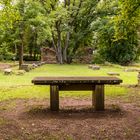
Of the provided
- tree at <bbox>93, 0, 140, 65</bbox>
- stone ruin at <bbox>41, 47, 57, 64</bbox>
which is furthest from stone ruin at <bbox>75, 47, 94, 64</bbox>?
stone ruin at <bbox>41, 47, 57, 64</bbox>

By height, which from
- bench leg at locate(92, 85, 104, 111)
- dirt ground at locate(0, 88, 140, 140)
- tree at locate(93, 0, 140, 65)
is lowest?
dirt ground at locate(0, 88, 140, 140)

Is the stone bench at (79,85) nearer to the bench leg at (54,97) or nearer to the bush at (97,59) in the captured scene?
the bench leg at (54,97)

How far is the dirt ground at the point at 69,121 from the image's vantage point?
20.4 ft

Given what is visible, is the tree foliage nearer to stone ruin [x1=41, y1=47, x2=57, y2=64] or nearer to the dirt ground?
stone ruin [x1=41, y1=47, x2=57, y2=64]

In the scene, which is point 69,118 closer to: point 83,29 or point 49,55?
point 83,29

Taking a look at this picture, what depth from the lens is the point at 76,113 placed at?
8.14 metres

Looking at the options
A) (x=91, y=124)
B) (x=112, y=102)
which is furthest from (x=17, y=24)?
(x=91, y=124)

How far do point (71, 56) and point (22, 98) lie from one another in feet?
89.1

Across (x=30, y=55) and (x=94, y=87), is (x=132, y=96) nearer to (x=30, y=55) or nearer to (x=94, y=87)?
(x=94, y=87)

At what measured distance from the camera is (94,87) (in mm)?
8555

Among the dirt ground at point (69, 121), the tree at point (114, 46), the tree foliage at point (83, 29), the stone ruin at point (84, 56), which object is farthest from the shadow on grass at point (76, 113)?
the stone ruin at point (84, 56)

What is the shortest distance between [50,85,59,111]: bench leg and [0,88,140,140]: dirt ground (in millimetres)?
145

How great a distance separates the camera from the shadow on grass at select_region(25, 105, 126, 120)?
7812mm

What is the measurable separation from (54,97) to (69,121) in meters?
1.24
